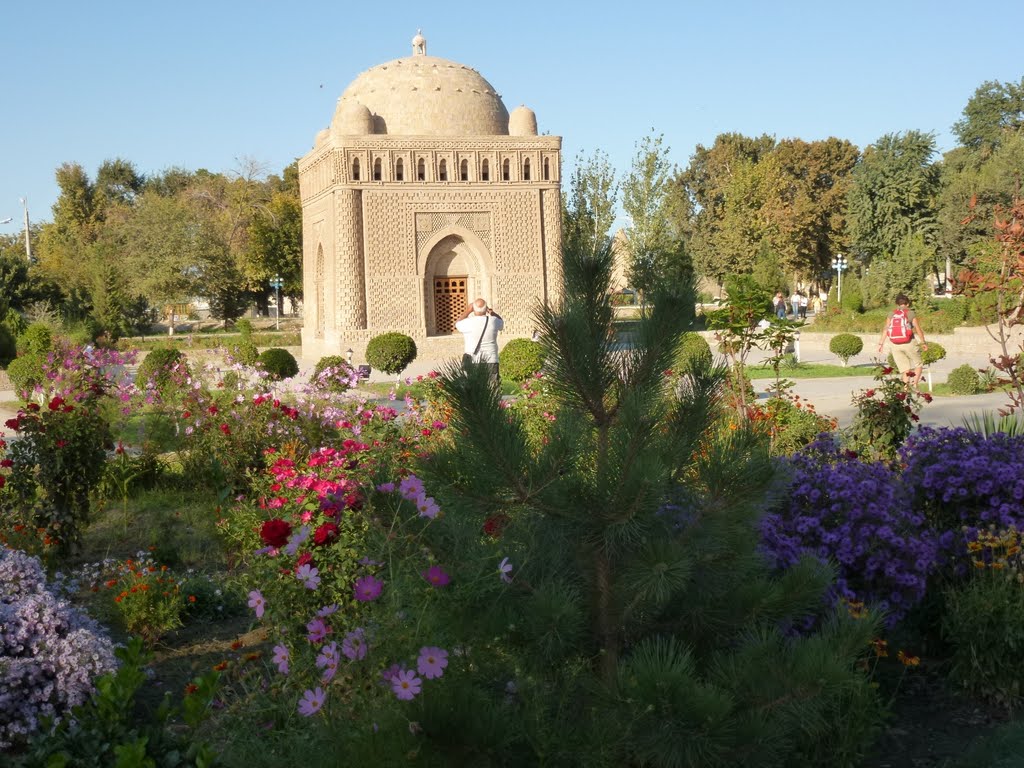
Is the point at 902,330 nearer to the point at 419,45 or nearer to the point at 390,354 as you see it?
the point at 390,354

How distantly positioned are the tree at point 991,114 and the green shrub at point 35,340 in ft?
147

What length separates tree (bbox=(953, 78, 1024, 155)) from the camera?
5128cm

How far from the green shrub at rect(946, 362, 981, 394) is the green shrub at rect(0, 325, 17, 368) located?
56.4ft

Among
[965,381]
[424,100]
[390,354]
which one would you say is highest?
[424,100]

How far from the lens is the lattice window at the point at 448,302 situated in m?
27.0

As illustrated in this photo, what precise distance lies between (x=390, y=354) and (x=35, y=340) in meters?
6.64

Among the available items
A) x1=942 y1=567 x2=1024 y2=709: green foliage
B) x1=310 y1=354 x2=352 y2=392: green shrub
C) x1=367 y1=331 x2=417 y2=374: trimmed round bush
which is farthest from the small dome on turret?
x1=942 y1=567 x2=1024 y2=709: green foliage

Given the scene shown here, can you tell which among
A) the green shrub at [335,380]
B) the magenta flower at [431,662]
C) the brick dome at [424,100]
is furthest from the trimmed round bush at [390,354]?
the magenta flower at [431,662]

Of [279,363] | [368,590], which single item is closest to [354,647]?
[368,590]

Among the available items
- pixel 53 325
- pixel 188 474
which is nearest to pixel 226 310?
pixel 53 325

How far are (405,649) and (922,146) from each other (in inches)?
1590

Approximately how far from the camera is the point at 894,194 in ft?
128

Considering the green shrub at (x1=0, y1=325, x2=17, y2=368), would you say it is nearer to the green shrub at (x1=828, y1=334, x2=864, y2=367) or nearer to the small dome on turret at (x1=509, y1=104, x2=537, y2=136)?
the small dome on turret at (x1=509, y1=104, x2=537, y2=136)

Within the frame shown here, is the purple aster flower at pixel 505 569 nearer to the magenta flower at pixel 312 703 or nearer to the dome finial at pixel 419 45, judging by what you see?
the magenta flower at pixel 312 703
